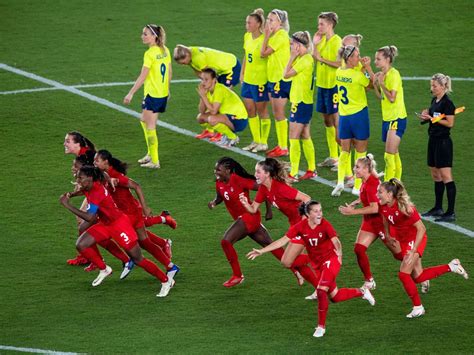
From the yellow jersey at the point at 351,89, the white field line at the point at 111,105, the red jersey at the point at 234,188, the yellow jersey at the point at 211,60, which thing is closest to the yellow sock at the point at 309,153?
the white field line at the point at 111,105

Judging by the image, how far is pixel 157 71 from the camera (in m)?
19.2

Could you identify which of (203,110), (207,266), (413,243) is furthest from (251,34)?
(413,243)

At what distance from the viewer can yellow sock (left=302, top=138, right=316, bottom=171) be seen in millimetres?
18531

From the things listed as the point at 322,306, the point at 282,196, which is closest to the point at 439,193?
the point at 282,196

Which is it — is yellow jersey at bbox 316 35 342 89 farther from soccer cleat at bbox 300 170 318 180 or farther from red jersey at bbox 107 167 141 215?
red jersey at bbox 107 167 141 215

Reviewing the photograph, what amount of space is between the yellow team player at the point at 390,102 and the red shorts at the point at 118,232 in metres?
4.59

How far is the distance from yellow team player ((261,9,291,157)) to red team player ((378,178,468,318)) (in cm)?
591

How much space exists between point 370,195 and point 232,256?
1855 mm

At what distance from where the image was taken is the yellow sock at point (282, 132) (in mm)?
19766

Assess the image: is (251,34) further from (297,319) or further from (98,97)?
(297,319)

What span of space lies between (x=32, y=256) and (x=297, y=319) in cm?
404

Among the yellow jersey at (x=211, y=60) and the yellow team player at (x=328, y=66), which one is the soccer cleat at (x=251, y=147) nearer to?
the yellow jersey at (x=211, y=60)

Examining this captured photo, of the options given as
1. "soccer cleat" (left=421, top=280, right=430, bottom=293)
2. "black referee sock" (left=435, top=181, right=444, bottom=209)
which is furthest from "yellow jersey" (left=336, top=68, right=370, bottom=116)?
"soccer cleat" (left=421, top=280, right=430, bottom=293)

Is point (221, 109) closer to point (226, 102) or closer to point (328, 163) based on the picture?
point (226, 102)
